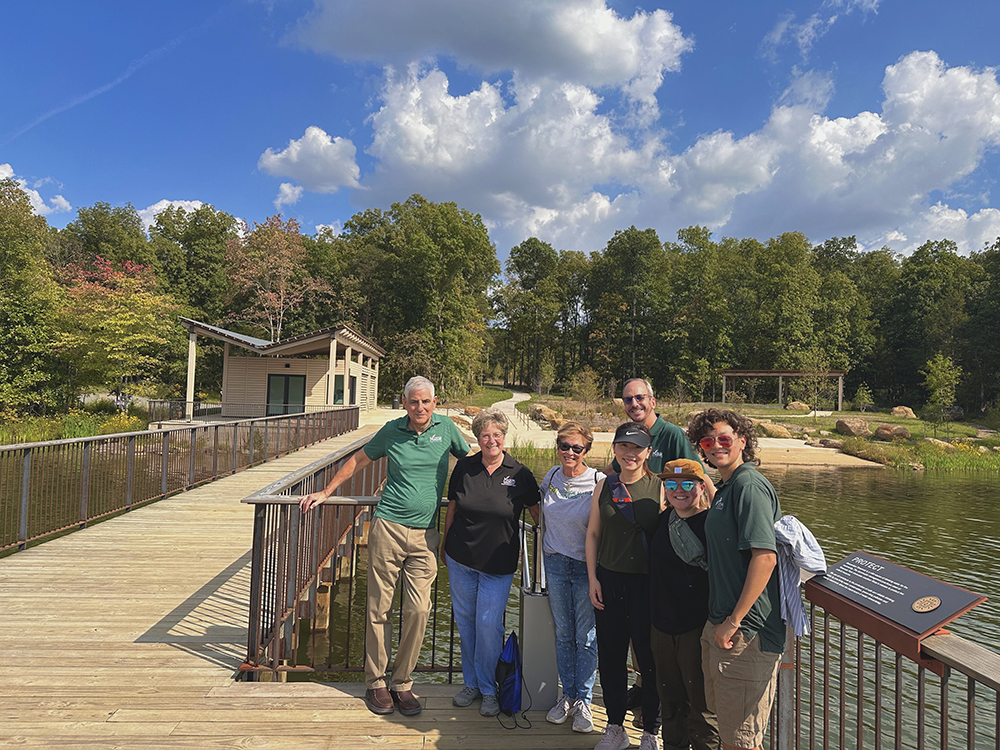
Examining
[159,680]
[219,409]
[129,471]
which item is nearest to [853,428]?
[219,409]

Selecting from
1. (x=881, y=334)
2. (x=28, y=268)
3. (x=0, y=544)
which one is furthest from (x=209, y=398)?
(x=881, y=334)

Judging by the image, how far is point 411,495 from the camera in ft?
10.6

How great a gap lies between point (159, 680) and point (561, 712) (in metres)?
2.41

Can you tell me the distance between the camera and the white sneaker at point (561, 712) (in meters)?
3.00

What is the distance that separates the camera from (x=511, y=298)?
6153 cm

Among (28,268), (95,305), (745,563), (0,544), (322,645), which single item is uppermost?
(28,268)

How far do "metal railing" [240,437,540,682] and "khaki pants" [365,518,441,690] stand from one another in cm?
25

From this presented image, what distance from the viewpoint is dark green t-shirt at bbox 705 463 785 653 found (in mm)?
2084

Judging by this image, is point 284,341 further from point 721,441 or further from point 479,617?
point 721,441

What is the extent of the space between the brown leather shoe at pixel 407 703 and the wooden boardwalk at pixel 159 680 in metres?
0.04

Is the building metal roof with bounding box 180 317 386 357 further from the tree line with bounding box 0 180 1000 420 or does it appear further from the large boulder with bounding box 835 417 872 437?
the large boulder with bounding box 835 417 872 437

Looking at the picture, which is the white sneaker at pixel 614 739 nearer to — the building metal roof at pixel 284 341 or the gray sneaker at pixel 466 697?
the gray sneaker at pixel 466 697

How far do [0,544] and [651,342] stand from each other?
49.9 meters

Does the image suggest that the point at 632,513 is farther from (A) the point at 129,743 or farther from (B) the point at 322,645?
(B) the point at 322,645
